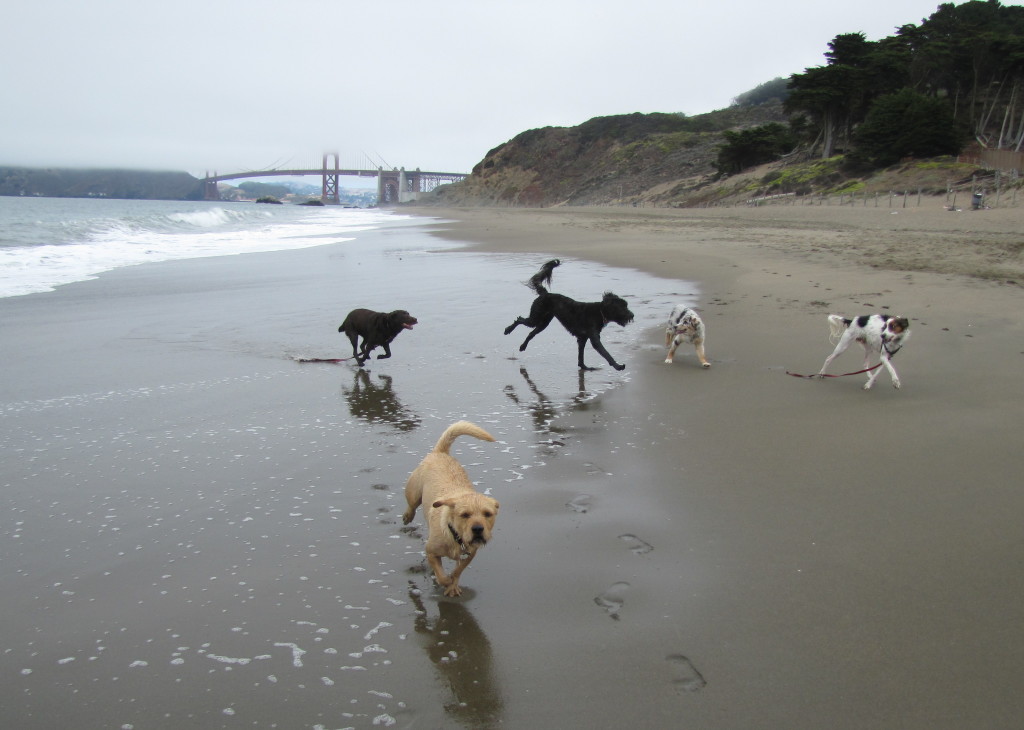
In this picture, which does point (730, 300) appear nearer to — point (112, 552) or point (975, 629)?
point (975, 629)

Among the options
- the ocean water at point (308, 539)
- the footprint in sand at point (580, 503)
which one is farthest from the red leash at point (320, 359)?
the footprint in sand at point (580, 503)

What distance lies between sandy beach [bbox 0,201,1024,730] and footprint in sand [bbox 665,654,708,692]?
2 centimetres

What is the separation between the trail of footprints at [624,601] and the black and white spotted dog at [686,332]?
3.50 meters

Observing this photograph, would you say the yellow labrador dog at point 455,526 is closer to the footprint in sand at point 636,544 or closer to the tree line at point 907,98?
the footprint in sand at point 636,544

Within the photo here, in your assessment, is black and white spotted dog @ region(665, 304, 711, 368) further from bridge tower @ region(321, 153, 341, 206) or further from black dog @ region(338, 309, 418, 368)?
bridge tower @ region(321, 153, 341, 206)

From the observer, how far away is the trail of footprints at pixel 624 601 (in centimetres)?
240

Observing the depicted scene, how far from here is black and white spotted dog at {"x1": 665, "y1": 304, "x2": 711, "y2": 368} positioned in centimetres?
697

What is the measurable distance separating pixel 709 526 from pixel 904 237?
16402mm

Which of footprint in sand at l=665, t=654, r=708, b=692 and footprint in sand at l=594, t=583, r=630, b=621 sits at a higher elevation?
footprint in sand at l=594, t=583, r=630, b=621

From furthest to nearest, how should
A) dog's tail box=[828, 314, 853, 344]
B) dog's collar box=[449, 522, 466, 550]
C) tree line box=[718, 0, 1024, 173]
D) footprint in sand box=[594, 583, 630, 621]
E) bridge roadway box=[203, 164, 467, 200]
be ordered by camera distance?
bridge roadway box=[203, 164, 467, 200]
tree line box=[718, 0, 1024, 173]
dog's tail box=[828, 314, 853, 344]
dog's collar box=[449, 522, 466, 550]
footprint in sand box=[594, 583, 630, 621]

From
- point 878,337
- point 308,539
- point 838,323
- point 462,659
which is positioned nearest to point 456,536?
point 462,659

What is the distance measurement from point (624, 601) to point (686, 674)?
46 centimetres

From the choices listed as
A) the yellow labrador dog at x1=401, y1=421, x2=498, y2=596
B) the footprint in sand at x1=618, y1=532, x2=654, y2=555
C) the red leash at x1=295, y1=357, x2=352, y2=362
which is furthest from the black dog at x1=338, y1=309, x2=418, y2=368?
the footprint in sand at x1=618, y1=532, x2=654, y2=555

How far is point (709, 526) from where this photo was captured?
11.6 feet
